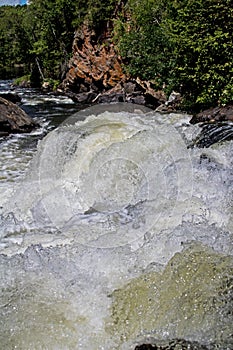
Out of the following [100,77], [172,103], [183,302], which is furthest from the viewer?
[100,77]

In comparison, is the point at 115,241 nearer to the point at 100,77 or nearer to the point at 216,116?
the point at 216,116

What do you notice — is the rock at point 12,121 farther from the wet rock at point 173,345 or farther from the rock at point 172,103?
the wet rock at point 173,345

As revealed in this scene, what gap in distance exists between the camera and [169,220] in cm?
408

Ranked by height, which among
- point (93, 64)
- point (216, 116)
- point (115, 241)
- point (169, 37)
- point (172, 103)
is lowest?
point (115, 241)

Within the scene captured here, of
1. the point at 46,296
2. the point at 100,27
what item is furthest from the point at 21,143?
the point at 100,27

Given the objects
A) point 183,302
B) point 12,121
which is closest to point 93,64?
point 12,121

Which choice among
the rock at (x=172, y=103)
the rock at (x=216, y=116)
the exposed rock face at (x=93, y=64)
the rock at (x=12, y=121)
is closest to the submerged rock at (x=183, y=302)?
the rock at (x=216, y=116)

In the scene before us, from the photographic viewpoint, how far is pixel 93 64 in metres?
19.7

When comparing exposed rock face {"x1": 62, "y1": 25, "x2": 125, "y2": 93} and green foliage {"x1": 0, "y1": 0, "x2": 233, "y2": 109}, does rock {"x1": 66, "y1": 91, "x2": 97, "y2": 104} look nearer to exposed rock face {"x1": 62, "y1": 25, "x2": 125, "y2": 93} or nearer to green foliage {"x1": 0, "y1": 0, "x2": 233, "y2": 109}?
exposed rock face {"x1": 62, "y1": 25, "x2": 125, "y2": 93}

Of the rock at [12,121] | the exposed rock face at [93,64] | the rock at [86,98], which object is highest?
the exposed rock face at [93,64]

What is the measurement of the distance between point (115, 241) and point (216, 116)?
5756mm

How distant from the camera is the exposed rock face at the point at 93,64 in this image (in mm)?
18312

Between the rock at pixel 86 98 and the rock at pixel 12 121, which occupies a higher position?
the rock at pixel 12 121

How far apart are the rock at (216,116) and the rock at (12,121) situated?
4.69m
